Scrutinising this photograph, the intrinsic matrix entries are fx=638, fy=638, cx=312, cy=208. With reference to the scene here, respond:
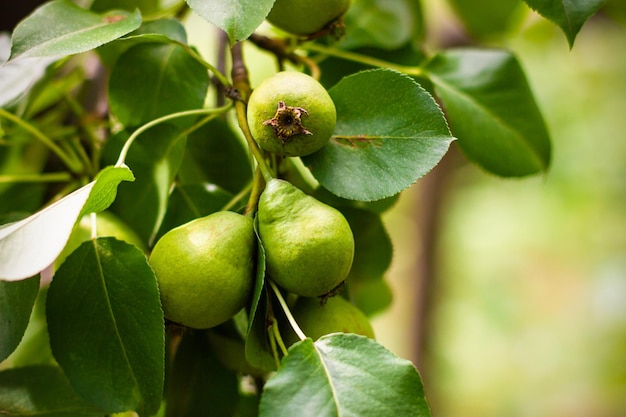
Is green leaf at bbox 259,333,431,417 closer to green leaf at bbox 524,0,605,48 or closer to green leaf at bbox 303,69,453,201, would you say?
green leaf at bbox 303,69,453,201

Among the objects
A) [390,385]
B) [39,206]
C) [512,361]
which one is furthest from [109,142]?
[512,361]

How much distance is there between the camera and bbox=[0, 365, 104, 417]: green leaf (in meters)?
0.53

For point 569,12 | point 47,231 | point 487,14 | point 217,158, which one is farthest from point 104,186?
point 487,14

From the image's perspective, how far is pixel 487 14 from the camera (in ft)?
3.37

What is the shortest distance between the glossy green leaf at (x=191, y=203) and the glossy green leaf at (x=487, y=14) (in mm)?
630

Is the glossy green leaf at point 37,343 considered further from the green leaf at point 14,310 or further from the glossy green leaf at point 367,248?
the glossy green leaf at point 367,248

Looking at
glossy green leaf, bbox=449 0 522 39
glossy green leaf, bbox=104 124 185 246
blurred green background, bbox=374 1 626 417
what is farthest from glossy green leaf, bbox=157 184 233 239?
blurred green background, bbox=374 1 626 417

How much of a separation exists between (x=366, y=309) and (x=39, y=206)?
41 cm

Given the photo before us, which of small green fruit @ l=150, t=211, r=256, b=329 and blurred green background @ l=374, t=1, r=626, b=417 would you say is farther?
blurred green background @ l=374, t=1, r=626, b=417

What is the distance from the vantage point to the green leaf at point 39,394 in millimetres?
526

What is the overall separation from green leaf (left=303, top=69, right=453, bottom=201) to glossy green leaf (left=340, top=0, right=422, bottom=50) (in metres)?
0.22

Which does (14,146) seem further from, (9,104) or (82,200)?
(82,200)

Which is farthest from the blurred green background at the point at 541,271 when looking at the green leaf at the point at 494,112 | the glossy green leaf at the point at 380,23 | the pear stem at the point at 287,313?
the pear stem at the point at 287,313

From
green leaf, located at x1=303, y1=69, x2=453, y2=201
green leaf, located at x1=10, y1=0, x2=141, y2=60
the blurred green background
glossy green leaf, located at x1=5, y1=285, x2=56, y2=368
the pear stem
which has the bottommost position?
the blurred green background
